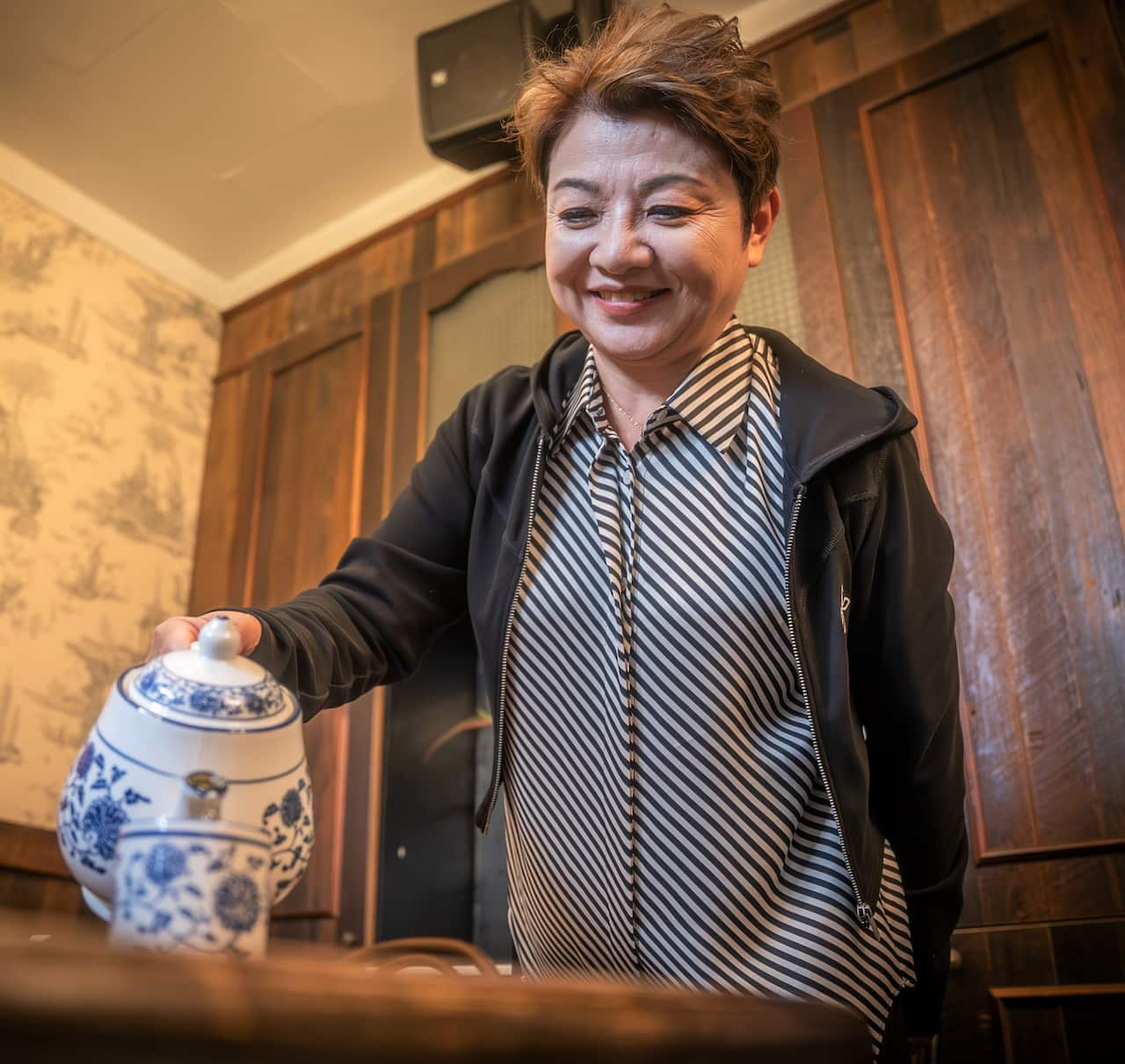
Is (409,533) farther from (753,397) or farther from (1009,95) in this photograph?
(1009,95)

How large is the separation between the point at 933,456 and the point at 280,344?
7.18 feet

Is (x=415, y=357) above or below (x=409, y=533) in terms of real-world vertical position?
above

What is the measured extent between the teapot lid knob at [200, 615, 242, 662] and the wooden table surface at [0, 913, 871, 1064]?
0.64 ft

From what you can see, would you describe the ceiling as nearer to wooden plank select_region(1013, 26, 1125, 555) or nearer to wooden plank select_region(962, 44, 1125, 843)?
wooden plank select_region(1013, 26, 1125, 555)

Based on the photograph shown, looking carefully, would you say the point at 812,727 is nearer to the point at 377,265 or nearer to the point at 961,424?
the point at 961,424

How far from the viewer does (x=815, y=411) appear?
963 millimetres

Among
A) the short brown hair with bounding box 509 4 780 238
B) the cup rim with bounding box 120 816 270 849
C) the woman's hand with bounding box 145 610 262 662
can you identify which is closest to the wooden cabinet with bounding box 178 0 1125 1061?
the short brown hair with bounding box 509 4 780 238

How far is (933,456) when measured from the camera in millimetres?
2012

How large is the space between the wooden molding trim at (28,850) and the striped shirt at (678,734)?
3.68ft

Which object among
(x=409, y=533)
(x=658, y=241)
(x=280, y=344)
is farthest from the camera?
(x=280, y=344)

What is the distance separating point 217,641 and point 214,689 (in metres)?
0.03

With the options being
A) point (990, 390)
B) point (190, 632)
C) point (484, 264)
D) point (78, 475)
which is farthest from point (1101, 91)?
point (78, 475)

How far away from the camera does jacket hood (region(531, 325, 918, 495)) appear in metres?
0.93

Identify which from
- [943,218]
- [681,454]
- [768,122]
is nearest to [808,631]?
[681,454]
